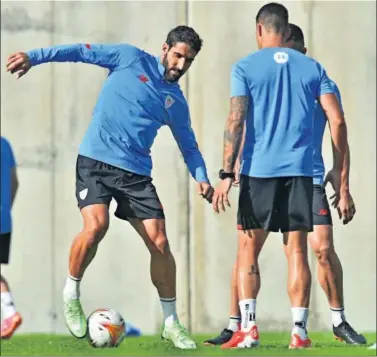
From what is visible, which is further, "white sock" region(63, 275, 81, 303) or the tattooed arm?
"white sock" region(63, 275, 81, 303)

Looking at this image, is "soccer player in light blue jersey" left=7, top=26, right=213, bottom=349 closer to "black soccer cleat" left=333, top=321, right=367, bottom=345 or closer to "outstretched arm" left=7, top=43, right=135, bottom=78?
"outstretched arm" left=7, top=43, right=135, bottom=78

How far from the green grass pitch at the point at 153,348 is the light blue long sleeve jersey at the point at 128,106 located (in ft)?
3.81

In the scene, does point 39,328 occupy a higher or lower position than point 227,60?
lower

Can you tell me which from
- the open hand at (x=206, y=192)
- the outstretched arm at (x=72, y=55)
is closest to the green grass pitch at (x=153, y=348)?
the open hand at (x=206, y=192)

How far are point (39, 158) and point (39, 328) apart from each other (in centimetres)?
149

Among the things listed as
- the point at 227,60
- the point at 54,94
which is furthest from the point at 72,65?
the point at 227,60

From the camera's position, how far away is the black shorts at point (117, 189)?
923 cm

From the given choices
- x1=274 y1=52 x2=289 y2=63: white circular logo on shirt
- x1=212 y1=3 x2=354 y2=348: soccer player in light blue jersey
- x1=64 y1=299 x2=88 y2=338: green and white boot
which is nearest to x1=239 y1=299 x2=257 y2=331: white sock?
x1=212 y1=3 x2=354 y2=348: soccer player in light blue jersey

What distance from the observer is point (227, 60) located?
1253cm

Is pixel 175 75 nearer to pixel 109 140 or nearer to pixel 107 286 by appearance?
pixel 109 140

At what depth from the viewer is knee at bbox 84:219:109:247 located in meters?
9.15

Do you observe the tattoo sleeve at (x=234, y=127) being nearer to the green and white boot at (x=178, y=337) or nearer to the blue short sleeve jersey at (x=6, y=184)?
the green and white boot at (x=178, y=337)

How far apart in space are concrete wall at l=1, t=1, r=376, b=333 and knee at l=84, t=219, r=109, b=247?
3.31 m

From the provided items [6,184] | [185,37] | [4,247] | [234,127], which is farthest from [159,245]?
[6,184]
